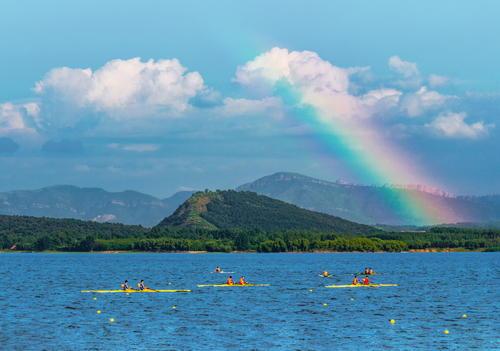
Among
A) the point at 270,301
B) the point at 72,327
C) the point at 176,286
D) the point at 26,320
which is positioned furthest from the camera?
the point at 176,286

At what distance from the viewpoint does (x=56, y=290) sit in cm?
15162

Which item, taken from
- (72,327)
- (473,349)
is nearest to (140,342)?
(72,327)

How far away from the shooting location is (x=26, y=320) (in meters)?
99.9

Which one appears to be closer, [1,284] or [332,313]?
[332,313]

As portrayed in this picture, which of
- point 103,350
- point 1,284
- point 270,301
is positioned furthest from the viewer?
point 1,284

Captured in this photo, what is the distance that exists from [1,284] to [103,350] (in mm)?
104099

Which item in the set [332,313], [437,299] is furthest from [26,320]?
[437,299]

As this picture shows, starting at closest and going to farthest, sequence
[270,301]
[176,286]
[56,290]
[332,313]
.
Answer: [332,313], [270,301], [56,290], [176,286]

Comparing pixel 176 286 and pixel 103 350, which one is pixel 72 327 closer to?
pixel 103 350

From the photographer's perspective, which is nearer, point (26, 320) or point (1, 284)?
point (26, 320)

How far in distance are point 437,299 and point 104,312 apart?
4805cm

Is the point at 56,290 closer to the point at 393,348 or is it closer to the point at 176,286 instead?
the point at 176,286

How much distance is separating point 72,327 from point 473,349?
39835 mm

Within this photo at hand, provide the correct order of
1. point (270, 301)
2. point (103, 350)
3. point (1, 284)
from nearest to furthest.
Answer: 1. point (103, 350)
2. point (270, 301)
3. point (1, 284)
